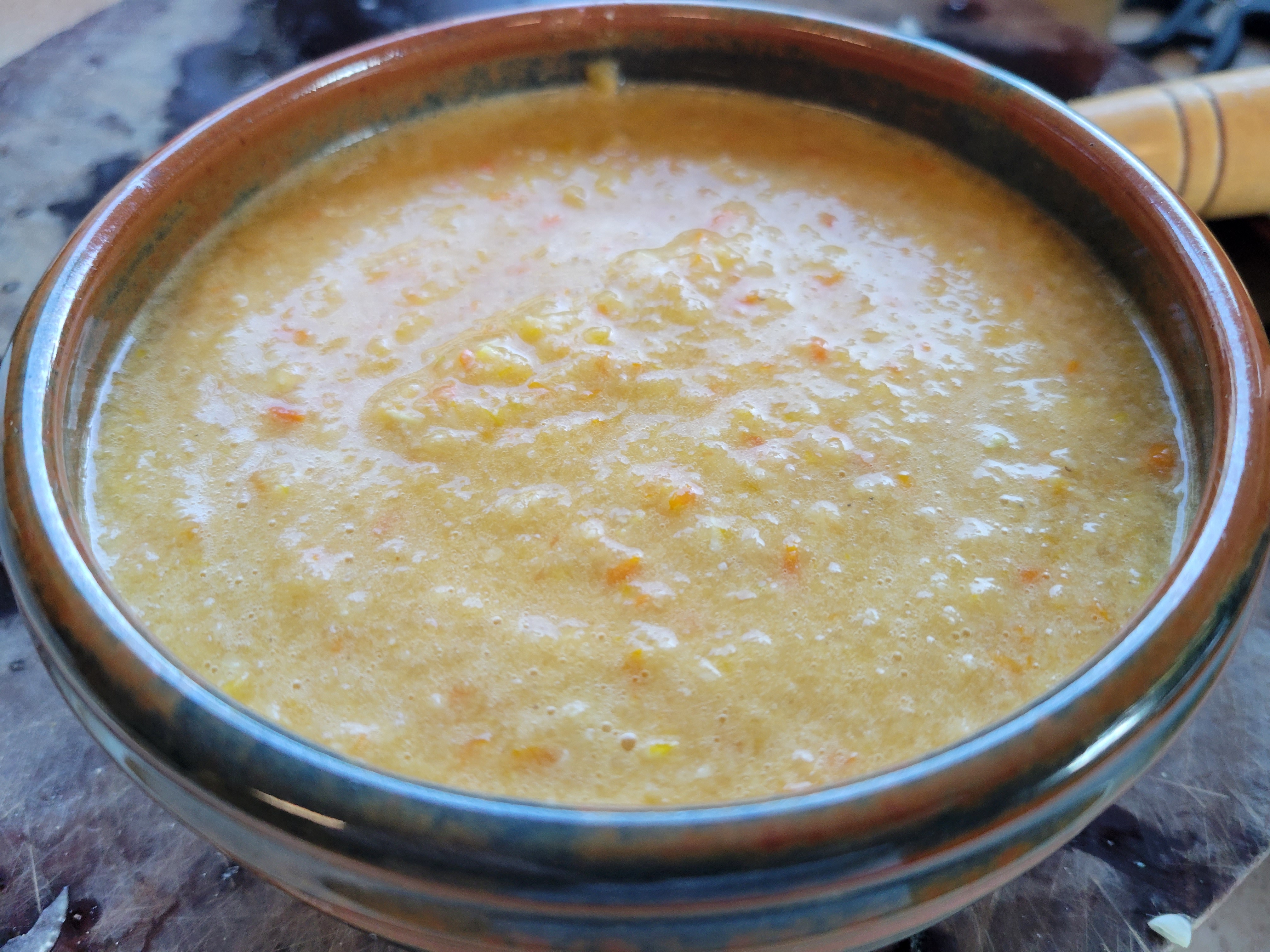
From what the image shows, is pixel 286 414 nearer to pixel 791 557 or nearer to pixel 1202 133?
pixel 791 557

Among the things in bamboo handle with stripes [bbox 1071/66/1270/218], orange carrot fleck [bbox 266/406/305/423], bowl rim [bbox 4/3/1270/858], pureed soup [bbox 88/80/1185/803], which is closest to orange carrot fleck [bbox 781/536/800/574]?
pureed soup [bbox 88/80/1185/803]

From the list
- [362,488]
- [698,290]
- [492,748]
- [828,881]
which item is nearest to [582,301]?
[698,290]

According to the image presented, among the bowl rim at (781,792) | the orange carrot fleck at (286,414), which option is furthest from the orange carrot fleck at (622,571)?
the orange carrot fleck at (286,414)

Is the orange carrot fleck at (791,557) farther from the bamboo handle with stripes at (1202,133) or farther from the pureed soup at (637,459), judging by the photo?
the bamboo handle with stripes at (1202,133)

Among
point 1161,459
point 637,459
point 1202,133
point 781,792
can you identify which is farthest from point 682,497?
point 1202,133

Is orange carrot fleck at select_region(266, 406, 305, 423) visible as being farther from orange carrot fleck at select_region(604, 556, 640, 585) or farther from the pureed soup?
orange carrot fleck at select_region(604, 556, 640, 585)
